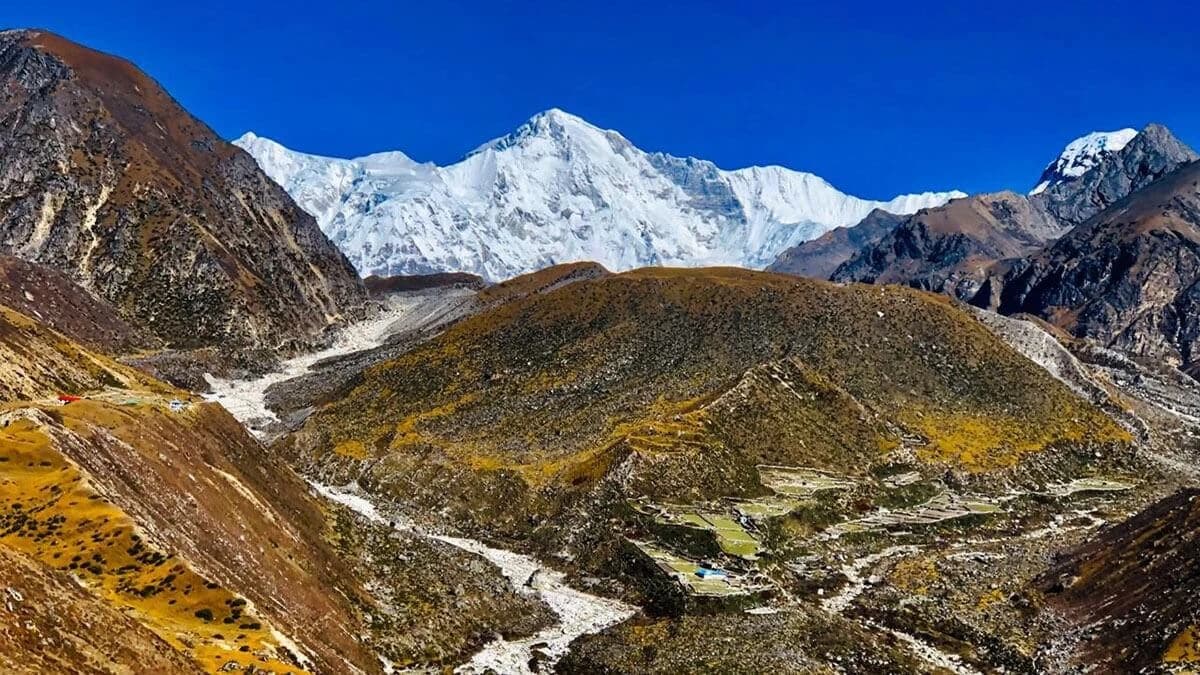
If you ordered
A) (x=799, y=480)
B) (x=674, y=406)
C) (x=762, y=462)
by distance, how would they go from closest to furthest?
1. (x=799, y=480)
2. (x=762, y=462)
3. (x=674, y=406)

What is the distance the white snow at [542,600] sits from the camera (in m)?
75.2

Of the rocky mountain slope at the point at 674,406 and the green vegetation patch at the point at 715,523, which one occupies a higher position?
the rocky mountain slope at the point at 674,406

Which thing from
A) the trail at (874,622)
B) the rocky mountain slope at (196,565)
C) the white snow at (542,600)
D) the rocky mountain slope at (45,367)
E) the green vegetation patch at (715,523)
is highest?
the rocky mountain slope at (45,367)

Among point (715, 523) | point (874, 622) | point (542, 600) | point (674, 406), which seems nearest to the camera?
point (874, 622)

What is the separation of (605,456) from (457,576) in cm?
3424

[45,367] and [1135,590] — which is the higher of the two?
[45,367]

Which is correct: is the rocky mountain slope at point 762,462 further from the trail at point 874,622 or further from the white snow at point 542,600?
the white snow at point 542,600

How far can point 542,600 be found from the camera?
90188mm

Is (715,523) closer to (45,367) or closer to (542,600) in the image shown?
(542,600)

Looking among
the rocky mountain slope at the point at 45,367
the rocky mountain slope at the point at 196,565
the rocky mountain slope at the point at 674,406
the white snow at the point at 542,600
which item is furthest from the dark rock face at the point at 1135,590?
the rocky mountain slope at the point at 45,367

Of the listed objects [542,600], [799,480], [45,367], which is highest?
[45,367]

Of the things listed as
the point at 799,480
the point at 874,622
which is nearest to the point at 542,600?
the point at 874,622

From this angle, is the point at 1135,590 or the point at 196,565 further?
the point at 1135,590

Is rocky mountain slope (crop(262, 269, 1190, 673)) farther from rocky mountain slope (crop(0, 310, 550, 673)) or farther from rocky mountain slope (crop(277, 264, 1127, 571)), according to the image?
rocky mountain slope (crop(0, 310, 550, 673))
